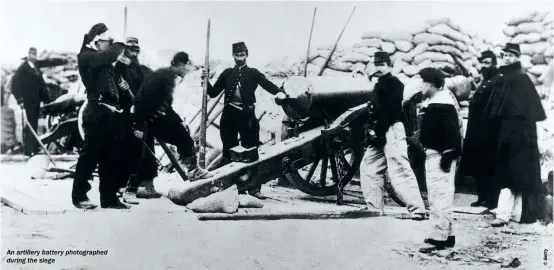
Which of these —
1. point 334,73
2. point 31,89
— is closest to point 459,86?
point 334,73

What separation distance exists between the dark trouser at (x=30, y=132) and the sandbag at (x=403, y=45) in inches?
124

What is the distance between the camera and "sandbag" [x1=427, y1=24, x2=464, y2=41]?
4.71 m

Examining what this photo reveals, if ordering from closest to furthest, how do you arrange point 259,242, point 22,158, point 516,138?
point 259,242 < point 516,138 < point 22,158

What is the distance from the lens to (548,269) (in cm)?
449

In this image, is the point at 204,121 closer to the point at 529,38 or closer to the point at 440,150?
the point at 440,150

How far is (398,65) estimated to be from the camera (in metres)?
4.70

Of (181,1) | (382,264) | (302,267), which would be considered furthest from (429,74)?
(181,1)

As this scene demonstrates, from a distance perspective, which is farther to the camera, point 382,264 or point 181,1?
point 181,1

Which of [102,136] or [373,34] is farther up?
[373,34]

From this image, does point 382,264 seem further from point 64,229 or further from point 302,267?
point 64,229

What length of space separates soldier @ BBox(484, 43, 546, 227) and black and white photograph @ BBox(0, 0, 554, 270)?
0.01 metres

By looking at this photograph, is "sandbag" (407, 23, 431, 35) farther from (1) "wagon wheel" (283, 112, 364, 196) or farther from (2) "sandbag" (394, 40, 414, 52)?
(1) "wagon wheel" (283, 112, 364, 196)

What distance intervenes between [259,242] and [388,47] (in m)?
1.90

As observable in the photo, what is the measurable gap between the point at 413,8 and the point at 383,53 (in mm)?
479
